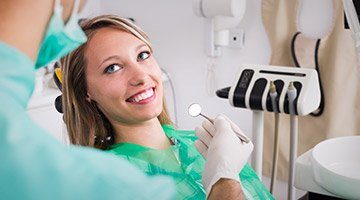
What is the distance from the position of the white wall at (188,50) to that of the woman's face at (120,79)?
102cm

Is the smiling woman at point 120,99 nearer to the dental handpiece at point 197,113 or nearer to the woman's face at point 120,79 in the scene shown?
the woman's face at point 120,79

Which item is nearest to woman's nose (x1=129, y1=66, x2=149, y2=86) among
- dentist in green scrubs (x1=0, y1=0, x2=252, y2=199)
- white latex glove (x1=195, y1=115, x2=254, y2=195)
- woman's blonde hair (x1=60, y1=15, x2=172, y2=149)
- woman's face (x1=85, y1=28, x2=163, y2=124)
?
woman's face (x1=85, y1=28, x2=163, y2=124)

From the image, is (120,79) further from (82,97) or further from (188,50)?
(188,50)

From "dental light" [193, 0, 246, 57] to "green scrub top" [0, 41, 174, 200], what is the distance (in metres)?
1.67

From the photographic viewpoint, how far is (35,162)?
55 centimetres

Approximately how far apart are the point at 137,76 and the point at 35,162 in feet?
3.06

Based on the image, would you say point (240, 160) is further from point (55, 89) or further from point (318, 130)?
point (55, 89)

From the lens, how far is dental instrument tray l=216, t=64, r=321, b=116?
1.41 m

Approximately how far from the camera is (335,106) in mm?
2176

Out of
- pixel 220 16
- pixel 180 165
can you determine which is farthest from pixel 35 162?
pixel 220 16

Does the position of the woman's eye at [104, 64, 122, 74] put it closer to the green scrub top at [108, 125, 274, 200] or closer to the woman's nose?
the woman's nose

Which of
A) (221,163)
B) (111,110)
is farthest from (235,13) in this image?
(221,163)

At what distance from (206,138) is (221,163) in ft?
0.48

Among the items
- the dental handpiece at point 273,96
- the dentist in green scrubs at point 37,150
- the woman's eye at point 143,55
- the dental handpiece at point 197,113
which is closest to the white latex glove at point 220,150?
the dental handpiece at point 197,113
